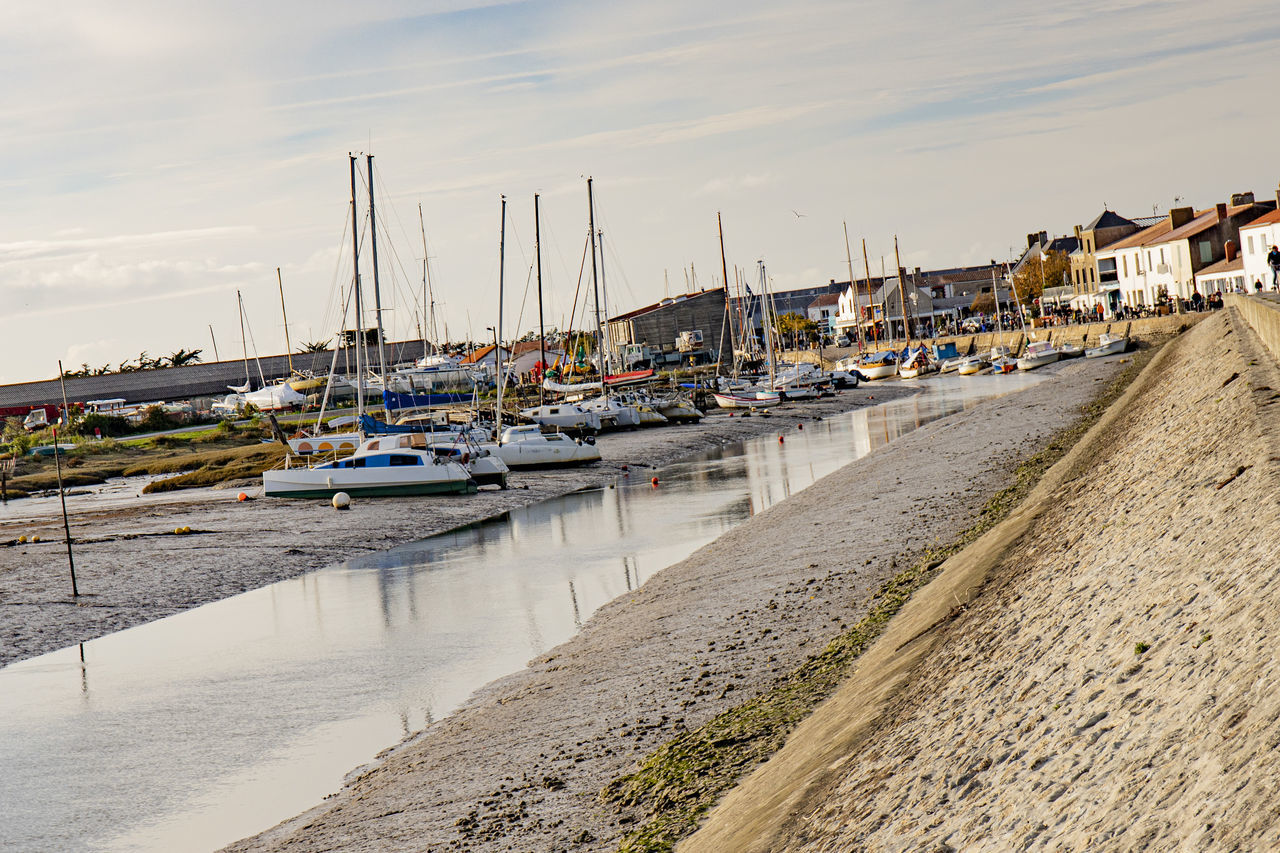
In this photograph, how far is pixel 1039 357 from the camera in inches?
3489

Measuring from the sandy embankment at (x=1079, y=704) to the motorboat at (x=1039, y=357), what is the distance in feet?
257

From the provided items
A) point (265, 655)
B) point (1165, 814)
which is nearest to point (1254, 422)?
point (1165, 814)

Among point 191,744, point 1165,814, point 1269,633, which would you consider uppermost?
point 1269,633

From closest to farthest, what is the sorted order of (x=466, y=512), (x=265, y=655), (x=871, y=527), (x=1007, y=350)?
(x=265, y=655)
(x=871, y=527)
(x=466, y=512)
(x=1007, y=350)

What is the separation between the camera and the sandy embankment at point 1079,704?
5805 millimetres

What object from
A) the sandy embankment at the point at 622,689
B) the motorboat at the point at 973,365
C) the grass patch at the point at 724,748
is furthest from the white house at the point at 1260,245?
the grass patch at the point at 724,748

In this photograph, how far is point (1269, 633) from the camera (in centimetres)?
664

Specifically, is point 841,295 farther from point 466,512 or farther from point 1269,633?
point 1269,633

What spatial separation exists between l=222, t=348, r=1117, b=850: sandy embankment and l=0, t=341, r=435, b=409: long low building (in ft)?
293

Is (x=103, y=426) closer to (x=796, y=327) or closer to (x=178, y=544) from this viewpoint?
(x=178, y=544)

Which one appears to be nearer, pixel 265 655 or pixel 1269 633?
pixel 1269 633

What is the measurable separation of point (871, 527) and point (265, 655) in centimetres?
1077

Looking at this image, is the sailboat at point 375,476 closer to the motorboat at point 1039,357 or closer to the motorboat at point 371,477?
the motorboat at point 371,477

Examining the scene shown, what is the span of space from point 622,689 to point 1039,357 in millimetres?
81366
